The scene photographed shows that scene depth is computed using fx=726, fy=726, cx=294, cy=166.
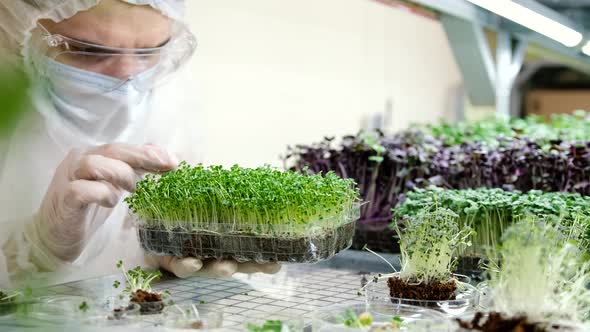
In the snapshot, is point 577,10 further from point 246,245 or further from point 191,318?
point 191,318

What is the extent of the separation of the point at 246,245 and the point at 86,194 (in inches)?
16.6

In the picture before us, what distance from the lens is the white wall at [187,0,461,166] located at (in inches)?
147

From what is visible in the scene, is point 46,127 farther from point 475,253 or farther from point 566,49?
point 566,49

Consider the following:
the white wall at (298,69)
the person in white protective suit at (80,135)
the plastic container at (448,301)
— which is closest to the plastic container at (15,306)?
the person in white protective suit at (80,135)

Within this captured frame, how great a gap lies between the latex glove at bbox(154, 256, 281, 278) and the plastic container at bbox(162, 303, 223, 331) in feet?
0.58

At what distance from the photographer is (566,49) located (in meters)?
4.18

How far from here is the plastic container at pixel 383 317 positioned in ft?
4.63

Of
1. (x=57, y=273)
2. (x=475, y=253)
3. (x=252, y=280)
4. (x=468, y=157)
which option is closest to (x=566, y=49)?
(x=468, y=157)

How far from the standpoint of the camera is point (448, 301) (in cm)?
165

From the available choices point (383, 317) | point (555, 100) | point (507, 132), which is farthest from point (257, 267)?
point (555, 100)

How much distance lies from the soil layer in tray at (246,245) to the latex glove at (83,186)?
0.51 feet

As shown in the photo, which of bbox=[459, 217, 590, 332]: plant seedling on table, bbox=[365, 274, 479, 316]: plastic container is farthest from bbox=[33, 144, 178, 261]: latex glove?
bbox=[459, 217, 590, 332]: plant seedling on table

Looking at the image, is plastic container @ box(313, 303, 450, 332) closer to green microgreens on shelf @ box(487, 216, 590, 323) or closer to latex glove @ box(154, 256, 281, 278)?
green microgreens on shelf @ box(487, 216, 590, 323)

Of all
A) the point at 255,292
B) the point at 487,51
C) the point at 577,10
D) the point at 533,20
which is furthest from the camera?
the point at 577,10
